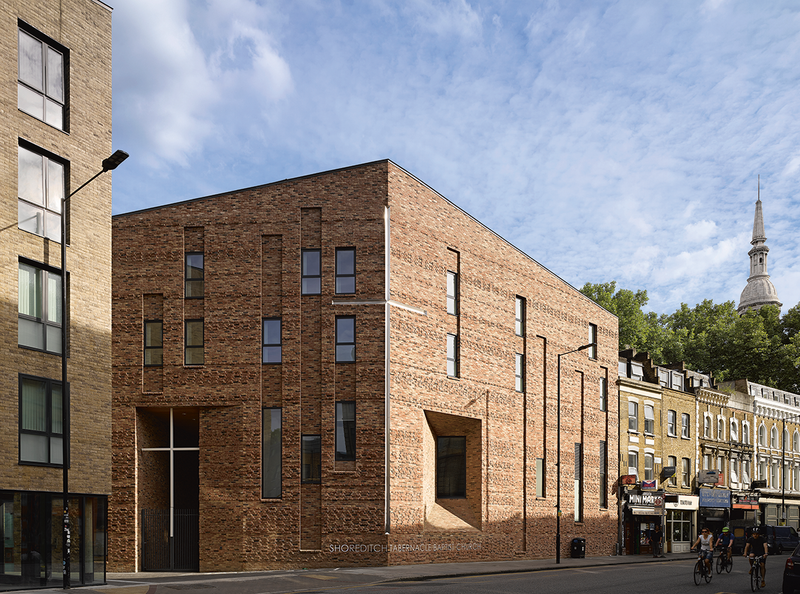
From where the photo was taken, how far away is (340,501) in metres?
27.5

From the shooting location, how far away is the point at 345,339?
28828 millimetres

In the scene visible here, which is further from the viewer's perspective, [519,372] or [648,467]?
[648,467]

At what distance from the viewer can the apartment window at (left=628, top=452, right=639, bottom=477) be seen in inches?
1813

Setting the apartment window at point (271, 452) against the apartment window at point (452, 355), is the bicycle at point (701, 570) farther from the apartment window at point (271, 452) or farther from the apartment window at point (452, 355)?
the apartment window at point (271, 452)

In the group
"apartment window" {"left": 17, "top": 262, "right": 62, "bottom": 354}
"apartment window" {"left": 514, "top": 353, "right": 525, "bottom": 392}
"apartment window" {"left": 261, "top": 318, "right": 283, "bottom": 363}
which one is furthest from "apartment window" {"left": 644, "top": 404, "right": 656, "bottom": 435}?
"apartment window" {"left": 17, "top": 262, "right": 62, "bottom": 354}

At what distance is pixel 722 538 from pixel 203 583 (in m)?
18.8

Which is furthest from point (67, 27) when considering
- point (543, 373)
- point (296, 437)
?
point (543, 373)

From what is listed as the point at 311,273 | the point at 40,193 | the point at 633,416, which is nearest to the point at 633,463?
the point at 633,416

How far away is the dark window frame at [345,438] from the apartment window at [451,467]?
640 cm

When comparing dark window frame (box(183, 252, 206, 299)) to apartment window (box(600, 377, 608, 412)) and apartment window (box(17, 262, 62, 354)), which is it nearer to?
apartment window (box(17, 262, 62, 354))

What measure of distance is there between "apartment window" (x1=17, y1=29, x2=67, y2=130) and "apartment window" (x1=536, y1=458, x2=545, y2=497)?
2591 centimetres

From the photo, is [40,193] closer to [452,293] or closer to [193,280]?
[193,280]

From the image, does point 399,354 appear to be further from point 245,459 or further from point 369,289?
point 245,459

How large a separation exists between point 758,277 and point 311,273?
11477 cm
